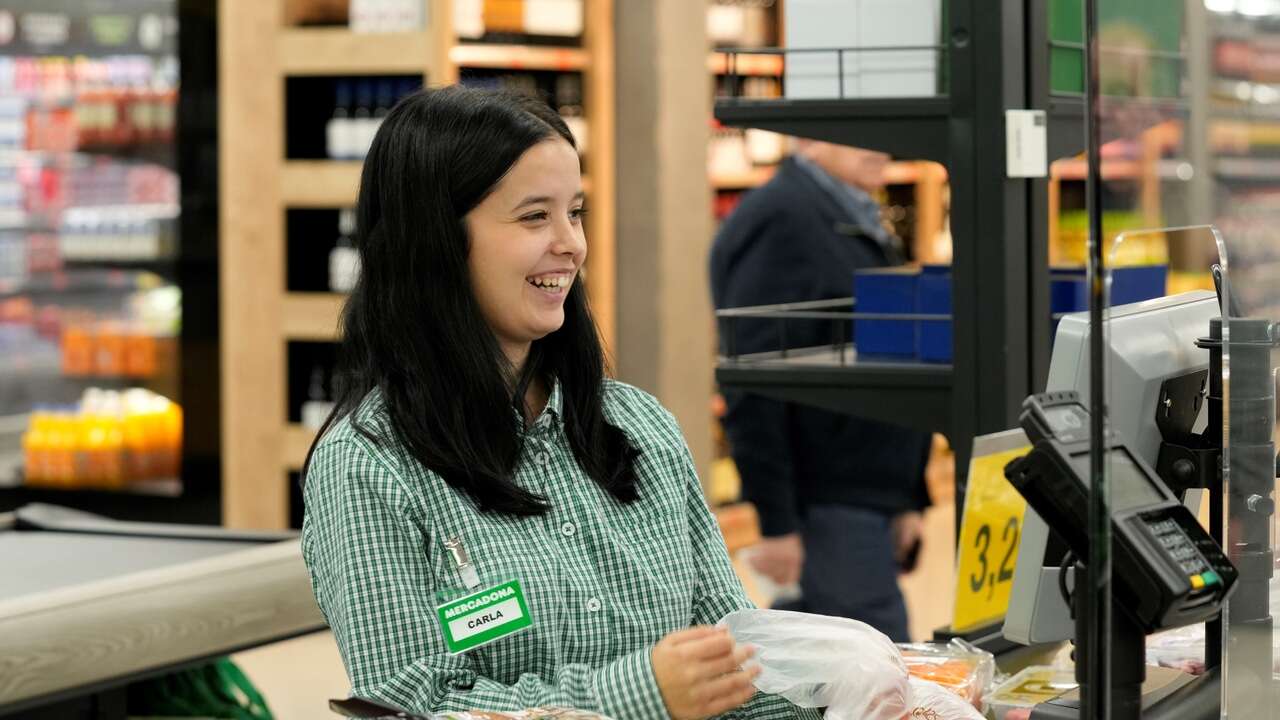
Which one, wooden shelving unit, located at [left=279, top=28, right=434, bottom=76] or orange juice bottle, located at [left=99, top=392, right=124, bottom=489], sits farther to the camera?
orange juice bottle, located at [left=99, top=392, right=124, bottom=489]

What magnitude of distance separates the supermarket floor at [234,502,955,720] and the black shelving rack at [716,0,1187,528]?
2425 mm

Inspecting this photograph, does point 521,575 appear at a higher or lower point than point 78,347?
lower

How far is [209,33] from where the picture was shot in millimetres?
5914

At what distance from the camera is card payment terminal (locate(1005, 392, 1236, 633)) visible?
1252mm

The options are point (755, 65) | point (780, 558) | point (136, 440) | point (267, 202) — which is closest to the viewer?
point (780, 558)

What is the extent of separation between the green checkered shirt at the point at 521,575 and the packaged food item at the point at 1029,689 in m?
0.22

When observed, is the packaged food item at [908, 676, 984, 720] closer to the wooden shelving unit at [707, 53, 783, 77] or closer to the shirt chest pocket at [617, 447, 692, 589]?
the shirt chest pocket at [617, 447, 692, 589]

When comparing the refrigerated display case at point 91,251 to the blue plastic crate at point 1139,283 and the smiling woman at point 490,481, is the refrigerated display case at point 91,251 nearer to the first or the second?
the smiling woman at point 490,481

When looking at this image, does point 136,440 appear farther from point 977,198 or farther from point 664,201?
point 977,198

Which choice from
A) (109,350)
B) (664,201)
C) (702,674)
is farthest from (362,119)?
(702,674)

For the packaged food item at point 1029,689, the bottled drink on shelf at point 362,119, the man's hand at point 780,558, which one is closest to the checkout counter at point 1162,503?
the packaged food item at point 1029,689

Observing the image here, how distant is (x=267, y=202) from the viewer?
230 inches

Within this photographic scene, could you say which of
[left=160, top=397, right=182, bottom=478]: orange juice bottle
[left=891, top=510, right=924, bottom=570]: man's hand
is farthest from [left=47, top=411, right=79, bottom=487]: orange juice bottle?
[left=891, top=510, right=924, bottom=570]: man's hand

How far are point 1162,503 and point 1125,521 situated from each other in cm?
6
